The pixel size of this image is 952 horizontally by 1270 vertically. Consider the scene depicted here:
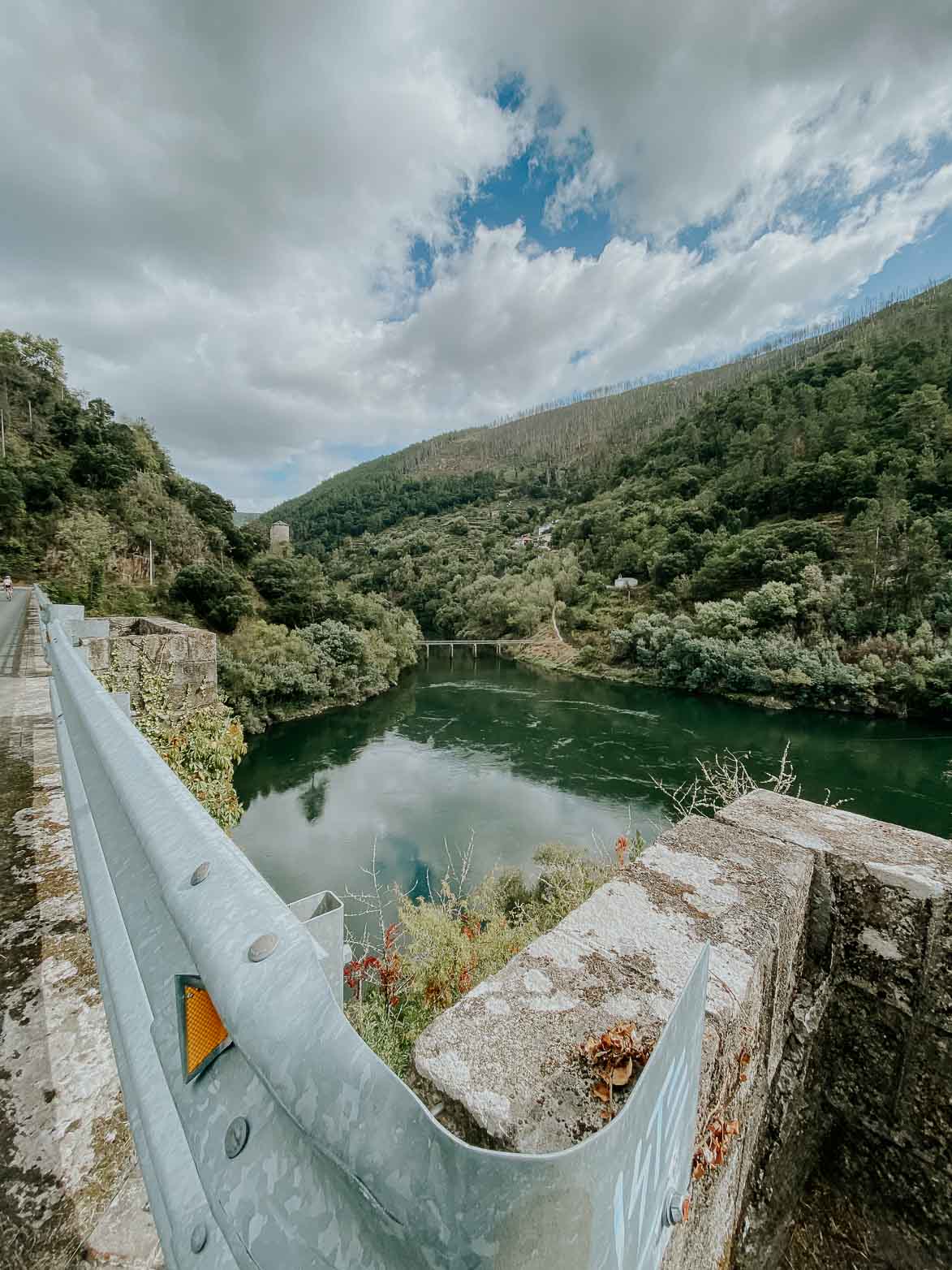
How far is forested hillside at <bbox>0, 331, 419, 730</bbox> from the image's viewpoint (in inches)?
787

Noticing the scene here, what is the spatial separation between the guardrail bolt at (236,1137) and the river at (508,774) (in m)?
10.0

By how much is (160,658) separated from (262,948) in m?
5.71

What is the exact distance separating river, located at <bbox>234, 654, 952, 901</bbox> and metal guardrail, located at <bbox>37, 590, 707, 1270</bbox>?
387 inches

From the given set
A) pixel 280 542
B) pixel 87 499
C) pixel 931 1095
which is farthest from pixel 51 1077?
pixel 280 542

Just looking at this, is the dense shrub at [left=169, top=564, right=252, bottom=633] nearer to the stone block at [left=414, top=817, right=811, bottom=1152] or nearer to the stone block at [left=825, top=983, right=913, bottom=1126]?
the stone block at [left=414, top=817, right=811, bottom=1152]

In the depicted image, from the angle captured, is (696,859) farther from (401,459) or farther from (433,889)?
(401,459)

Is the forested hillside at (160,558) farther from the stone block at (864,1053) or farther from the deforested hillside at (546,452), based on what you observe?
the deforested hillside at (546,452)

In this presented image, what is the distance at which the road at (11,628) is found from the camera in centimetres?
584

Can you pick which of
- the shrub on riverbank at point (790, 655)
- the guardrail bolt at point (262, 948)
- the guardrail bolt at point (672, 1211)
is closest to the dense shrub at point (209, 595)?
the shrub on riverbank at point (790, 655)

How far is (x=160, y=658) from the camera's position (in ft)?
17.6

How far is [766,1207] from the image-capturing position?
4.86 feet

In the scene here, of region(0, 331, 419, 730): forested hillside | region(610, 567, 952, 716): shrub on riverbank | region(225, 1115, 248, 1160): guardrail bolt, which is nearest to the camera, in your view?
region(225, 1115, 248, 1160): guardrail bolt

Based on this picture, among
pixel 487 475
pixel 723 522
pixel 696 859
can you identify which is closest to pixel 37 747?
pixel 696 859

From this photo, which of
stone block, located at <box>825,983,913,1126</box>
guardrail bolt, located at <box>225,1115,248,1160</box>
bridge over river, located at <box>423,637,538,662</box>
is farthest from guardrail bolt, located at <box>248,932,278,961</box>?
bridge over river, located at <box>423,637,538,662</box>
